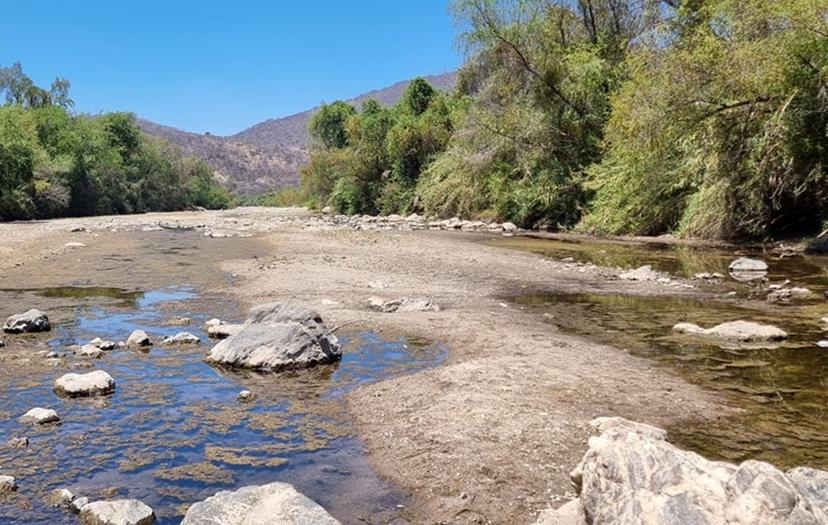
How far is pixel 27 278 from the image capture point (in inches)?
637

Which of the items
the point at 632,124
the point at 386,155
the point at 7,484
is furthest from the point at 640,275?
the point at 386,155

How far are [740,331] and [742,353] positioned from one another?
1.02 m

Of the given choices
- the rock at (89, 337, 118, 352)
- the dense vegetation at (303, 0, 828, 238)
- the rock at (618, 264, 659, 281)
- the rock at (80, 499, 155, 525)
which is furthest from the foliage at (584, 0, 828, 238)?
the rock at (80, 499, 155, 525)

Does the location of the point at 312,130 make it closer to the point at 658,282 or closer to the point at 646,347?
the point at 658,282

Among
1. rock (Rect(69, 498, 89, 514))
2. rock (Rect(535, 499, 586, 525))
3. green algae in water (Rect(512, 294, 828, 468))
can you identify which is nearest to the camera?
rock (Rect(535, 499, 586, 525))

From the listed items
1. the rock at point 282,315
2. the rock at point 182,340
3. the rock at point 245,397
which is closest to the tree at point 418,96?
the rock at point 282,315

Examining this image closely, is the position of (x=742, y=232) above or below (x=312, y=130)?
below

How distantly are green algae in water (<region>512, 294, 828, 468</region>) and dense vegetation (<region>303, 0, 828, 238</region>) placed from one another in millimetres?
10279

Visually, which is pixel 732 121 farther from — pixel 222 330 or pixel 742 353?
pixel 222 330

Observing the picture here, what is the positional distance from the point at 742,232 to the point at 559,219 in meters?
12.0

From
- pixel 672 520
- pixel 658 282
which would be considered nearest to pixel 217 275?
pixel 658 282

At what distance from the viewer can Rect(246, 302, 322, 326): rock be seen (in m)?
9.25

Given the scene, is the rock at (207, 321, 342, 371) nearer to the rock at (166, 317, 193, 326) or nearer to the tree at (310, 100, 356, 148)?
the rock at (166, 317, 193, 326)

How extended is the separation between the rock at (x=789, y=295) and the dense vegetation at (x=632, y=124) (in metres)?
8.20
